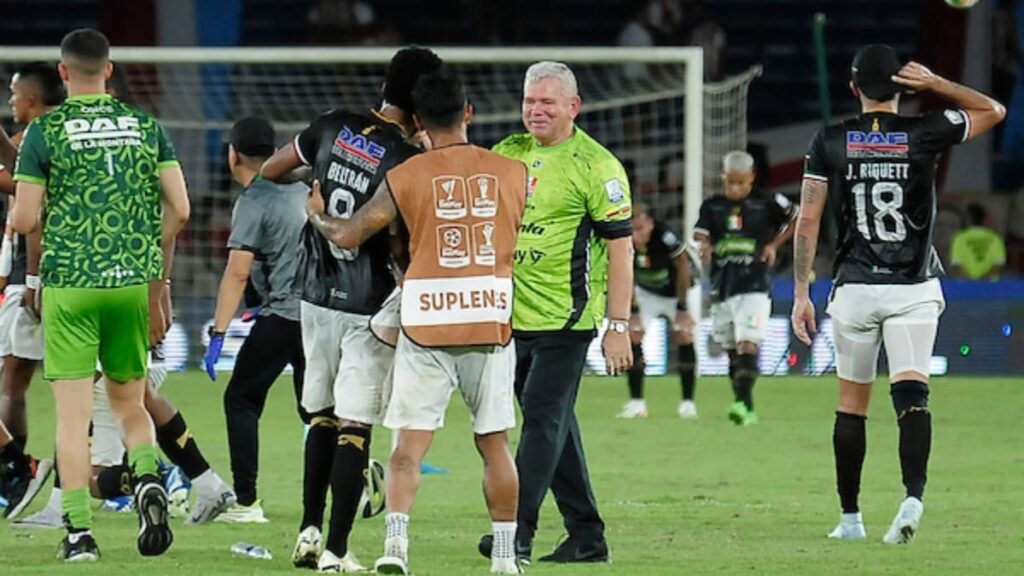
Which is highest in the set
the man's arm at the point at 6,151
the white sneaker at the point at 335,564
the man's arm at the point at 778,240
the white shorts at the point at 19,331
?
the man's arm at the point at 6,151

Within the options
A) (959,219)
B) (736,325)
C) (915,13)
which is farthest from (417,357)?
(915,13)

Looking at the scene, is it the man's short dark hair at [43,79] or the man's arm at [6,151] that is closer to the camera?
the man's arm at [6,151]

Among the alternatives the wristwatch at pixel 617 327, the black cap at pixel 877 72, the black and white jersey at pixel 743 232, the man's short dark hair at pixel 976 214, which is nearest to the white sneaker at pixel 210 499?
the wristwatch at pixel 617 327

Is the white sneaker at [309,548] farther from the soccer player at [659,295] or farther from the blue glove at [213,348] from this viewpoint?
the soccer player at [659,295]

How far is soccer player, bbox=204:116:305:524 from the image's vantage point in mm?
11430

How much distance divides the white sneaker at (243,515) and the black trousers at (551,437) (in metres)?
2.18

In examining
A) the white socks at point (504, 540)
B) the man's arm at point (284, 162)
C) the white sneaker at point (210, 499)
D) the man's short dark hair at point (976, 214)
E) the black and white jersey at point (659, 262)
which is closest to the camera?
the white socks at point (504, 540)

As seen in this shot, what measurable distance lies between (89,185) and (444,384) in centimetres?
181

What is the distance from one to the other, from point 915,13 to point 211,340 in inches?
844

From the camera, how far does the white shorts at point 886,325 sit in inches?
400

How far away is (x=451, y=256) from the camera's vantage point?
327 inches

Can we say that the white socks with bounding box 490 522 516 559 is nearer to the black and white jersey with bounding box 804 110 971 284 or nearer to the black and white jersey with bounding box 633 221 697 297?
the black and white jersey with bounding box 804 110 971 284

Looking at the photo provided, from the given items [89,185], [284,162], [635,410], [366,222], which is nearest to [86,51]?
[89,185]

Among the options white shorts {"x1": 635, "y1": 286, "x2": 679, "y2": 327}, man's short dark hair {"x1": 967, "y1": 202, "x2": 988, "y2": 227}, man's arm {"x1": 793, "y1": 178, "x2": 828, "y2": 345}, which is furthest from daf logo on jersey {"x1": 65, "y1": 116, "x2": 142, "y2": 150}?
man's short dark hair {"x1": 967, "y1": 202, "x2": 988, "y2": 227}
